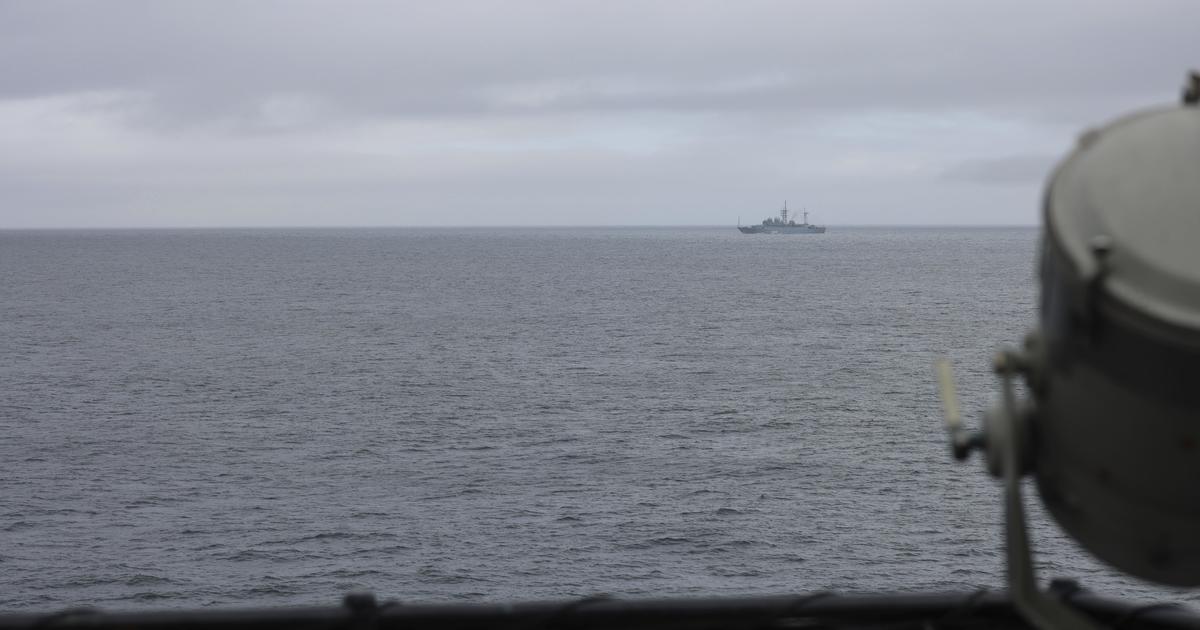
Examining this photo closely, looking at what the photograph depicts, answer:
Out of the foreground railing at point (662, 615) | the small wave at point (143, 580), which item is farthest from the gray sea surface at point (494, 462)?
the foreground railing at point (662, 615)

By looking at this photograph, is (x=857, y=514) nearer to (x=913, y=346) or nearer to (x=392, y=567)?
(x=392, y=567)

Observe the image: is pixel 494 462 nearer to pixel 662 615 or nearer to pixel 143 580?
pixel 143 580

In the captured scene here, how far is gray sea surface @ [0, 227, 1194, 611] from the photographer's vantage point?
3822cm

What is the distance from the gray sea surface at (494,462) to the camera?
125 feet

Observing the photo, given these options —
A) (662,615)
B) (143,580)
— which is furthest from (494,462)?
(662,615)

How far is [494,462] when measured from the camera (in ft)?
170

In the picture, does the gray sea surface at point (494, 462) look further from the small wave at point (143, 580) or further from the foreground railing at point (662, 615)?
the foreground railing at point (662, 615)

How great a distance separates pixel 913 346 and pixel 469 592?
5798 cm

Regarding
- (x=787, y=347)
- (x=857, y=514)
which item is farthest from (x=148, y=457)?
(x=787, y=347)

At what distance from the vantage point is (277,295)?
137375 millimetres

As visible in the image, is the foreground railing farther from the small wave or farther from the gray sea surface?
the small wave

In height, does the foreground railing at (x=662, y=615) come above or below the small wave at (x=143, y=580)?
above

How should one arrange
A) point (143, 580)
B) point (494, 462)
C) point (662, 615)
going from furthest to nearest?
point (494, 462)
point (143, 580)
point (662, 615)

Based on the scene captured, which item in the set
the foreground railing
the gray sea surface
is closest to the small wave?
the gray sea surface
